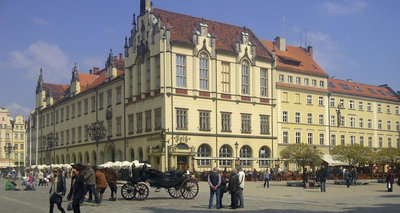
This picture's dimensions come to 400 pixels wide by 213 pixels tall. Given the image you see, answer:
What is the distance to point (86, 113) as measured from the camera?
258 ft

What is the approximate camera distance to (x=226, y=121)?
61594 mm

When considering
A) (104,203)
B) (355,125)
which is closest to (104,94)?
(355,125)

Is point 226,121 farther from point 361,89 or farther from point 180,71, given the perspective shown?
point 361,89

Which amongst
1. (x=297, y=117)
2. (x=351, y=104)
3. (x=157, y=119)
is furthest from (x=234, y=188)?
(x=351, y=104)

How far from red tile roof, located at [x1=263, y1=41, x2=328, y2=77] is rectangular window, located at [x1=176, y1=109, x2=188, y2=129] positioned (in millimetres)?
17894

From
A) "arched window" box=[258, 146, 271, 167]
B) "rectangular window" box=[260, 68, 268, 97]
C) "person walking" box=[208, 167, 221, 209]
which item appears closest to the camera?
"person walking" box=[208, 167, 221, 209]

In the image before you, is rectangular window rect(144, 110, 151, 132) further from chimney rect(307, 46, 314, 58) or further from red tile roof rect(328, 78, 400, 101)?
chimney rect(307, 46, 314, 58)

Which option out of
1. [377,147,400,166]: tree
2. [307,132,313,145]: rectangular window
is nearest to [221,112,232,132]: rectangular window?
[307,132,313,145]: rectangular window

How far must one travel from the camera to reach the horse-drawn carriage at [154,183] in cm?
2773

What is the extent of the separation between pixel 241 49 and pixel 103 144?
75.4ft

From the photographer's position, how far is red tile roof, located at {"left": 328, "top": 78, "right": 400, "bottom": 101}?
7931cm

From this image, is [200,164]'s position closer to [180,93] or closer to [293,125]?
[180,93]

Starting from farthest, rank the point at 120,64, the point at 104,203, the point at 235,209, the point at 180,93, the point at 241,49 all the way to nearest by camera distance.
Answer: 1. the point at 120,64
2. the point at 241,49
3. the point at 180,93
4. the point at 104,203
5. the point at 235,209

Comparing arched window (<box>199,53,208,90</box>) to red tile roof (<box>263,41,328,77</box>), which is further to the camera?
red tile roof (<box>263,41,328,77</box>)
